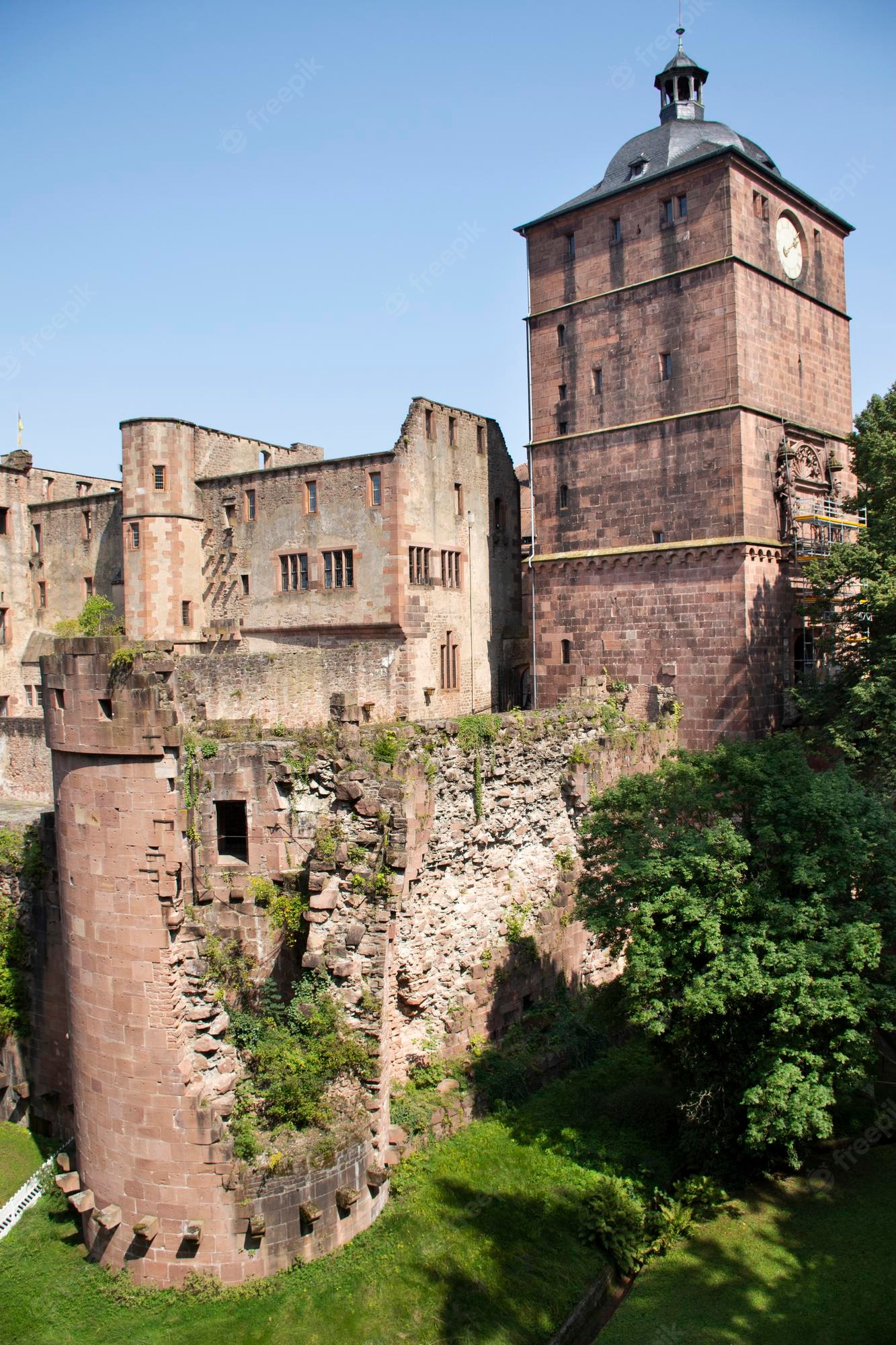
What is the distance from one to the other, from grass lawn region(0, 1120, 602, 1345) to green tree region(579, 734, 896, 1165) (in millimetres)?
2627

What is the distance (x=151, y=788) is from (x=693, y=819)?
8.62 meters

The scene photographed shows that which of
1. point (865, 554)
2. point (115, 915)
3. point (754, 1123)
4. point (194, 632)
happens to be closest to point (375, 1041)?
point (115, 915)

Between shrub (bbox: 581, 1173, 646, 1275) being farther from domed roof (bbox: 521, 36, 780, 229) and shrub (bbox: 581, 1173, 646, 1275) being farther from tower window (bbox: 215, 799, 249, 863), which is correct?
domed roof (bbox: 521, 36, 780, 229)

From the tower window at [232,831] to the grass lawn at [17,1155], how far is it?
19.0 feet

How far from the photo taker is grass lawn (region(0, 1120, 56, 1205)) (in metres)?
15.6

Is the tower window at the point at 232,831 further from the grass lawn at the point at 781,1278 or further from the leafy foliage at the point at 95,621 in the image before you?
the leafy foliage at the point at 95,621

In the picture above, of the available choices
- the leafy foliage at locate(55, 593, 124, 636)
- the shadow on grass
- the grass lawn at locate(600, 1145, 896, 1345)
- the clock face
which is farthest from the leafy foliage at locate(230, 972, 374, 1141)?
the clock face

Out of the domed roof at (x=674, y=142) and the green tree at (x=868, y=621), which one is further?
the domed roof at (x=674, y=142)

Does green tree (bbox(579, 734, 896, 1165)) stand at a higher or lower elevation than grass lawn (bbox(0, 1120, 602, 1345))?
higher

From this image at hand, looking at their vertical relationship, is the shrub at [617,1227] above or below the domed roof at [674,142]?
below

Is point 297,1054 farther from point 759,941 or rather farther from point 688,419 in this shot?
point 688,419

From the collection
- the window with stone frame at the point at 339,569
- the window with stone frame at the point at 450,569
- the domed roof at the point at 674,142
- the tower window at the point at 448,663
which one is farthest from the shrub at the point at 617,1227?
the domed roof at the point at 674,142

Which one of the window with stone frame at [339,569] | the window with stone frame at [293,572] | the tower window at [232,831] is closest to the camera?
the tower window at [232,831]

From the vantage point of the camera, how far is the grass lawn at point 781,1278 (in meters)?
12.0
